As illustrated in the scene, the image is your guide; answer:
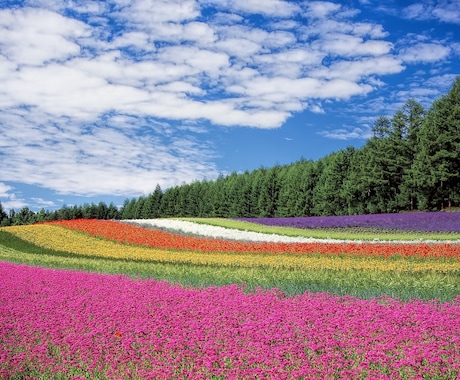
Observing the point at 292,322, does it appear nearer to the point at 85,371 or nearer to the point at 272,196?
the point at 85,371

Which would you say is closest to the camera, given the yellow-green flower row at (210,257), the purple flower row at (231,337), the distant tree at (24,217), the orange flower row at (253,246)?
the purple flower row at (231,337)

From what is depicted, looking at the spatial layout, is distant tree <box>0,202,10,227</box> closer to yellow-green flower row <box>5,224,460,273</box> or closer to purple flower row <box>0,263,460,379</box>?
yellow-green flower row <box>5,224,460,273</box>

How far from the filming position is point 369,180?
175 feet

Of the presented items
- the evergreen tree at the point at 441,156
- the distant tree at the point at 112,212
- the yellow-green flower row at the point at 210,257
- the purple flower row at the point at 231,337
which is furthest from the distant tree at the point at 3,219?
the purple flower row at the point at 231,337

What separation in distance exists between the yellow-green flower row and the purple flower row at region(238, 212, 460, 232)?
50.8 ft

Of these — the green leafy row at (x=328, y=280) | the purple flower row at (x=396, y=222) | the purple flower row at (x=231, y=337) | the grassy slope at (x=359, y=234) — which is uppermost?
the purple flower row at (x=396, y=222)

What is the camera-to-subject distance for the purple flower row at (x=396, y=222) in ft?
106

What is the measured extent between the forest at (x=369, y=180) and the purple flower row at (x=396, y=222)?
12444 mm

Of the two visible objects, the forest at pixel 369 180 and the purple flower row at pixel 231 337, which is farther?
the forest at pixel 369 180

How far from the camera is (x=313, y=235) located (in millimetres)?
30672

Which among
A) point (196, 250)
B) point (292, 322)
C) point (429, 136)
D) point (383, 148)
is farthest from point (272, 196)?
point (292, 322)

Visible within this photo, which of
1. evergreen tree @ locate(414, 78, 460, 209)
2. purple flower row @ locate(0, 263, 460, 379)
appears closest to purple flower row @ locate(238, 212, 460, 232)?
evergreen tree @ locate(414, 78, 460, 209)

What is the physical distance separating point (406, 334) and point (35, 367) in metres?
4.75

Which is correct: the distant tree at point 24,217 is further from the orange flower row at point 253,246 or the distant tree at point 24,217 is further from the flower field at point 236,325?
the flower field at point 236,325
